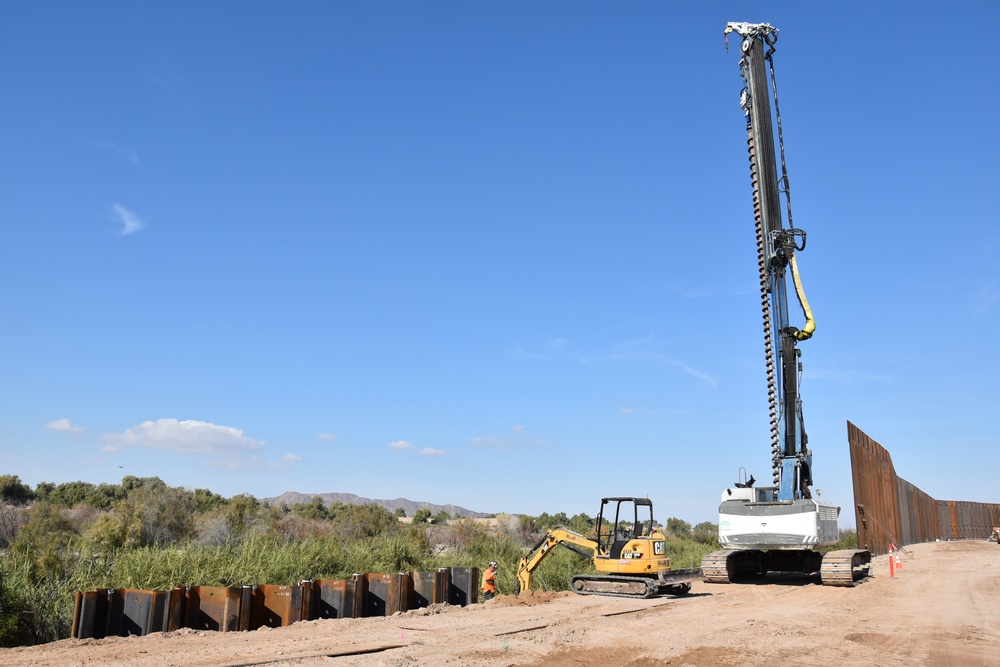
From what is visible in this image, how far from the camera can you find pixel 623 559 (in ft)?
58.5

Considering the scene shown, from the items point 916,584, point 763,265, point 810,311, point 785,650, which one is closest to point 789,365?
point 810,311

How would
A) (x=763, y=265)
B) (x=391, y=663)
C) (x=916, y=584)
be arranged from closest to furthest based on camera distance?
(x=391, y=663) → (x=916, y=584) → (x=763, y=265)

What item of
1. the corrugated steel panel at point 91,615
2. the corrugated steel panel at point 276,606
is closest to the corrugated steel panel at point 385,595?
the corrugated steel panel at point 276,606

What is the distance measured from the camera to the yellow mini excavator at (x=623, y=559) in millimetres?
17625

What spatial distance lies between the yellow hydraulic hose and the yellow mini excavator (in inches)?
300

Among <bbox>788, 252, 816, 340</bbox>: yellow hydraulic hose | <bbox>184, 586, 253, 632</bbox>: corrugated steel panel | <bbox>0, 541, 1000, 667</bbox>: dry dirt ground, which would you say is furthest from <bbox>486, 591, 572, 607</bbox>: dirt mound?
<bbox>788, 252, 816, 340</bbox>: yellow hydraulic hose

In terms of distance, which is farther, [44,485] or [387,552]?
[44,485]

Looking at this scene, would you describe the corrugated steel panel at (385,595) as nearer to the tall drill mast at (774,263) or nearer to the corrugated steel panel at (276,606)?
the corrugated steel panel at (276,606)

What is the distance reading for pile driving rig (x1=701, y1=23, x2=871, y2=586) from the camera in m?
20.1

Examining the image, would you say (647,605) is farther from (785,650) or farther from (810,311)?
(810,311)

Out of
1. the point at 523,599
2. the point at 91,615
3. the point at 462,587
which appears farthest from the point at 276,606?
the point at 523,599

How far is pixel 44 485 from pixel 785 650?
43.7 m

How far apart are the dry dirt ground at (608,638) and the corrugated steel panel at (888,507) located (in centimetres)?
1732

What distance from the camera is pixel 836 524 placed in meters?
21.9
